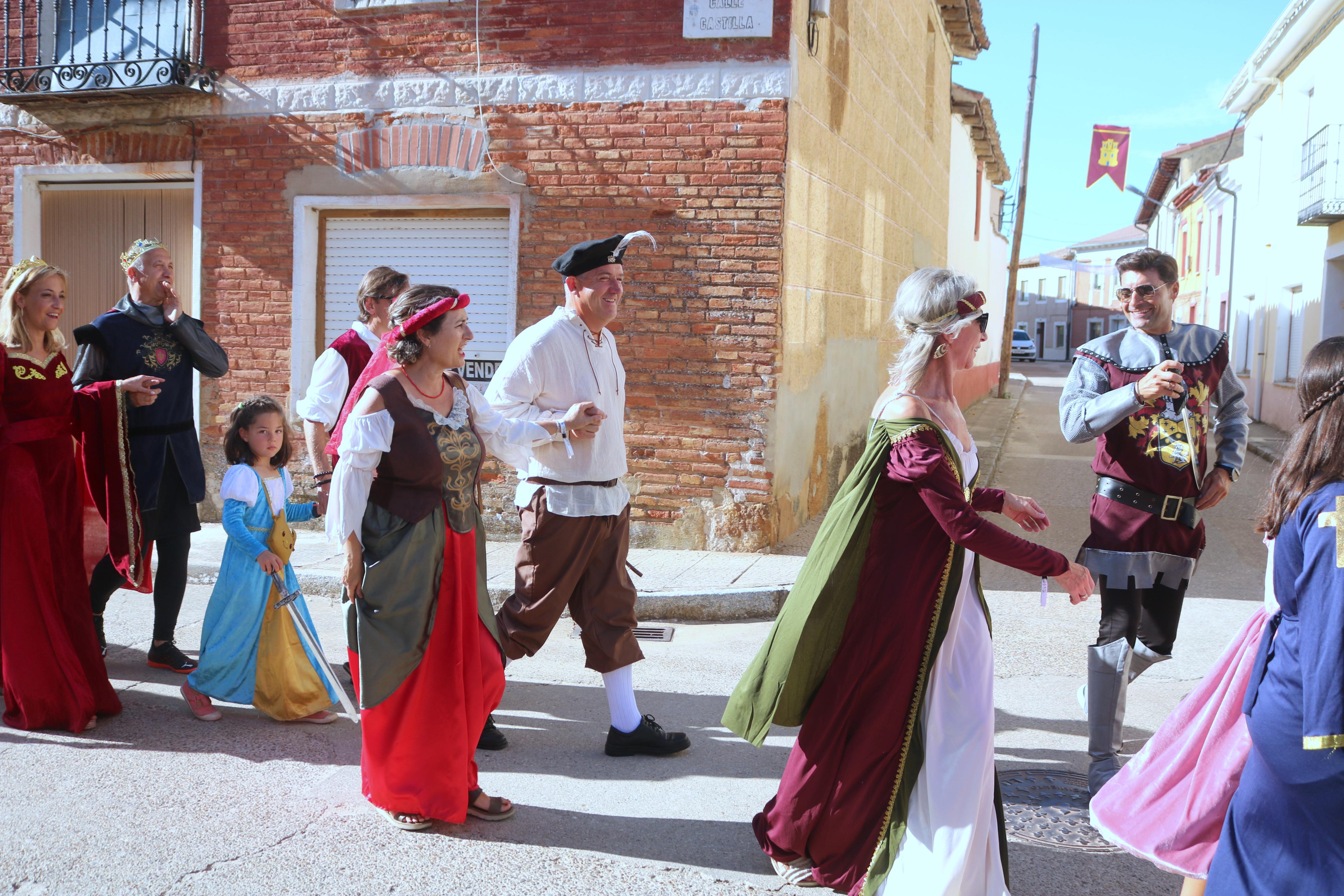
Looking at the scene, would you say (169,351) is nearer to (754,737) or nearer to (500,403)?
(500,403)

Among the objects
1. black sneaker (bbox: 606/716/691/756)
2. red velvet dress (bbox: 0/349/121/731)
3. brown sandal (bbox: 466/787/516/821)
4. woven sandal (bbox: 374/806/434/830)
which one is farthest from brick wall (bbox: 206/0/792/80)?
woven sandal (bbox: 374/806/434/830)

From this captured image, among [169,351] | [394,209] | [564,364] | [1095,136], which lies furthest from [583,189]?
[1095,136]

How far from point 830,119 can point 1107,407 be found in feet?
18.7

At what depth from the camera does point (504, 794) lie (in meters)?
3.96

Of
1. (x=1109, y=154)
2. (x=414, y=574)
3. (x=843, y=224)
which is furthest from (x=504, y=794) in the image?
(x=1109, y=154)

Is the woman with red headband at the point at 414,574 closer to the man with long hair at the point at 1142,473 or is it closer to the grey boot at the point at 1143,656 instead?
the man with long hair at the point at 1142,473

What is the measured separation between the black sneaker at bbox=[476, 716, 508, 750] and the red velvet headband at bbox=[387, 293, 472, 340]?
1704 mm

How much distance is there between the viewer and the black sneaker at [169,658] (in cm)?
532

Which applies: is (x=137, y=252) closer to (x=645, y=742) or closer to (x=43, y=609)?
(x=43, y=609)

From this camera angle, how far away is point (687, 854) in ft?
11.3

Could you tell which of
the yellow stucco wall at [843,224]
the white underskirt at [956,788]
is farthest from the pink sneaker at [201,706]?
the yellow stucco wall at [843,224]

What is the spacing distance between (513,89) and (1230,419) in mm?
5799

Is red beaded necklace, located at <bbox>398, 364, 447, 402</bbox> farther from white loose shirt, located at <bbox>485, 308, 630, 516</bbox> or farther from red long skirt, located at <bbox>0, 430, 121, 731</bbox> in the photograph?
red long skirt, located at <bbox>0, 430, 121, 731</bbox>

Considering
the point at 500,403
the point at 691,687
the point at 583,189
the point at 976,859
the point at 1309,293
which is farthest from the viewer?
the point at 1309,293
